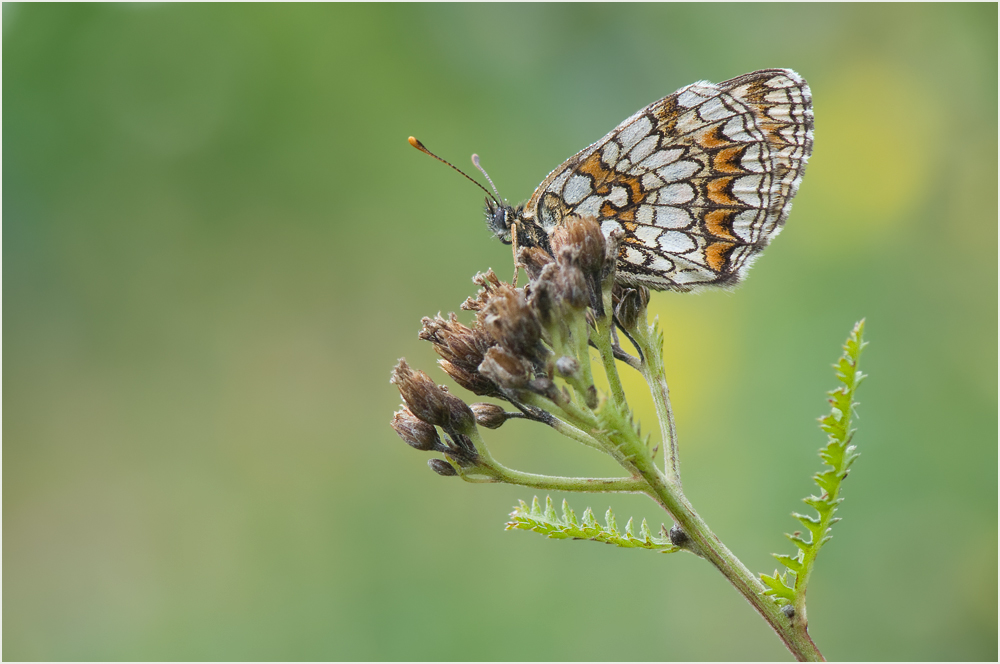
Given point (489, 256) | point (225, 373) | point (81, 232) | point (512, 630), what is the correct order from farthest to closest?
point (81, 232) → point (225, 373) → point (489, 256) → point (512, 630)

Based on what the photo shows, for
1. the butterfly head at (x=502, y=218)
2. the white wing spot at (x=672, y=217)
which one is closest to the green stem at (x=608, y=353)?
the white wing spot at (x=672, y=217)

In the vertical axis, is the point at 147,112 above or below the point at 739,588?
above

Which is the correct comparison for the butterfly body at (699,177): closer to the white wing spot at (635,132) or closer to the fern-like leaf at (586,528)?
the white wing spot at (635,132)

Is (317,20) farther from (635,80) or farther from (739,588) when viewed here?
(739,588)

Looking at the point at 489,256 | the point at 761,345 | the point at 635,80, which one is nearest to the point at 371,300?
the point at 489,256

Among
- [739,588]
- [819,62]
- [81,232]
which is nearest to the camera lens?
[739,588]

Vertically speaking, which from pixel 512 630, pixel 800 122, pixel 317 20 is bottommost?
Result: pixel 512 630

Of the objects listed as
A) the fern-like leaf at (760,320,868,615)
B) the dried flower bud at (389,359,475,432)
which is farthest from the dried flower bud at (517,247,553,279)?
the fern-like leaf at (760,320,868,615)
